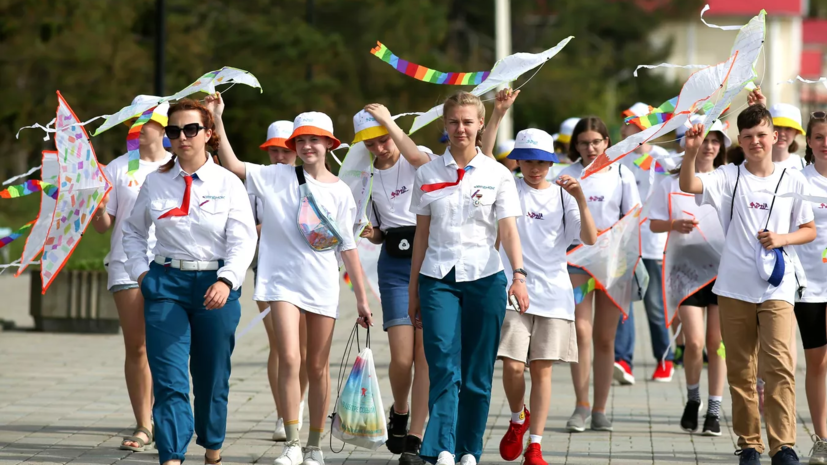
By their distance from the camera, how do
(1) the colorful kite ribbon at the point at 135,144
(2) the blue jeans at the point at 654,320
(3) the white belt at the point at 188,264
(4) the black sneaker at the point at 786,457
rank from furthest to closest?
(2) the blue jeans at the point at 654,320 → (1) the colorful kite ribbon at the point at 135,144 → (4) the black sneaker at the point at 786,457 → (3) the white belt at the point at 188,264

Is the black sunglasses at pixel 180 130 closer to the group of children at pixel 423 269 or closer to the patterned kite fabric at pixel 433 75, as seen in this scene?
the group of children at pixel 423 269

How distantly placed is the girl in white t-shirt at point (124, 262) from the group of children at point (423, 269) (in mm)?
12

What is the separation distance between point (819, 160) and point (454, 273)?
2.25 metres

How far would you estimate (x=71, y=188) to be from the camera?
278 inches

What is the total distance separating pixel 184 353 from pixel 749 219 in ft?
9.82

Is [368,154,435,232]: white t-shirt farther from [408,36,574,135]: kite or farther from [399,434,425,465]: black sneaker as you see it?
[399,434,425,465]: black sneaker

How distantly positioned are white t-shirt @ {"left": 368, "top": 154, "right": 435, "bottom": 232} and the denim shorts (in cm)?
21

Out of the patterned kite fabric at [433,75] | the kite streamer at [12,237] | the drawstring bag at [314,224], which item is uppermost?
the patterned kite fabric at [433,75]

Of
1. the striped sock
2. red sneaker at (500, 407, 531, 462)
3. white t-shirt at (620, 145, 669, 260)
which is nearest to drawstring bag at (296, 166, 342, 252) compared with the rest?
red sneaker at (500, 407, 531, 462)

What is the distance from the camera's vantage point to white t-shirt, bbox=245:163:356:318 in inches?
263

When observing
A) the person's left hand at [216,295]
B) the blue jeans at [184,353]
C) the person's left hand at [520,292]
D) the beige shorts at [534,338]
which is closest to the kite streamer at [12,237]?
the blue jeans at [184,353]

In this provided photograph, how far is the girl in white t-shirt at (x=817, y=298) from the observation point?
6969 mm

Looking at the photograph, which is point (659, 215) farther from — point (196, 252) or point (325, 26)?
point (325, 26)

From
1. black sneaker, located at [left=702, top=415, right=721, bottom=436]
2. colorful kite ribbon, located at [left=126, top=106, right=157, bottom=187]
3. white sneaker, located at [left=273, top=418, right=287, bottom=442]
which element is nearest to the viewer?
colorful kite ribbon, located at [left=126, top=106, right=157, bottom=187]
